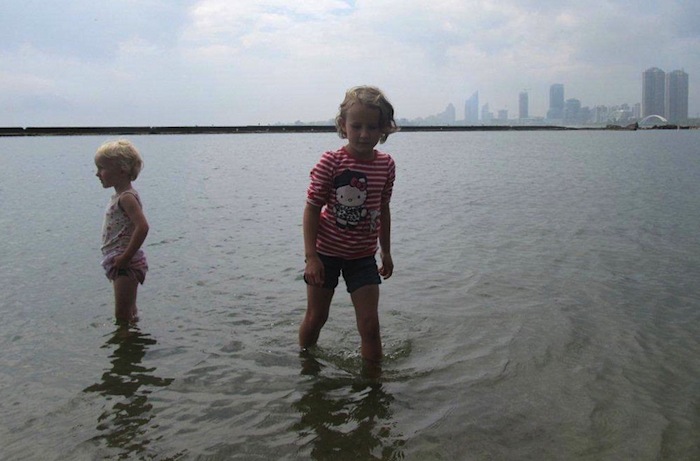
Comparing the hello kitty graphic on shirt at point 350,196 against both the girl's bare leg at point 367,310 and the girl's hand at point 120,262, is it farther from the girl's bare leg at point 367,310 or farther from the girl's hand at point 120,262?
the girl's hand at point 120,262

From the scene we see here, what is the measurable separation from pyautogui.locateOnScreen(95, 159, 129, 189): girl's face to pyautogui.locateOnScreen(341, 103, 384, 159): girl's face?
2.16 m

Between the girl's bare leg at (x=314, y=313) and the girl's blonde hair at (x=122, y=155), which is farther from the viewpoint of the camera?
the girl's blonde hair at (x=122, y=155)

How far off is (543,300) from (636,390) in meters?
2.24

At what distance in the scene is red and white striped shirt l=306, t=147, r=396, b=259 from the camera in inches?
157

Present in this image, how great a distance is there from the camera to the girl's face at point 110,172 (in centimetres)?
499

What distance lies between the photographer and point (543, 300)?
6371 mm

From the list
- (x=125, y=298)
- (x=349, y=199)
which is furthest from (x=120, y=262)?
(x=349, y=199)

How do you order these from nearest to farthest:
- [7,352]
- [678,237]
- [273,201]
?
[7,352]
[678,237]
[273,201]

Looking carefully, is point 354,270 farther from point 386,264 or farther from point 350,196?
point 350,196

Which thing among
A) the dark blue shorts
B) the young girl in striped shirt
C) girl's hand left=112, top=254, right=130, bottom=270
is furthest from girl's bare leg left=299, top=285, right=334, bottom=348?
girl's hand left=112, top=254, right=130, bottom=270

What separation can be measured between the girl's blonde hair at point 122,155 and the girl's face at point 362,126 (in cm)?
207

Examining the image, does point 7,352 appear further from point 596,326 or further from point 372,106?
point 596,326

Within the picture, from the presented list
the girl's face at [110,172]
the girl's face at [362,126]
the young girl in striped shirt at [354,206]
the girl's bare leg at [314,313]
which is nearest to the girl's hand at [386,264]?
the young girl in striped shirt at [354,206]

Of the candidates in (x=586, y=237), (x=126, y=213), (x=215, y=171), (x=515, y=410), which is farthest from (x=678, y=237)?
(x=215, y=171)
